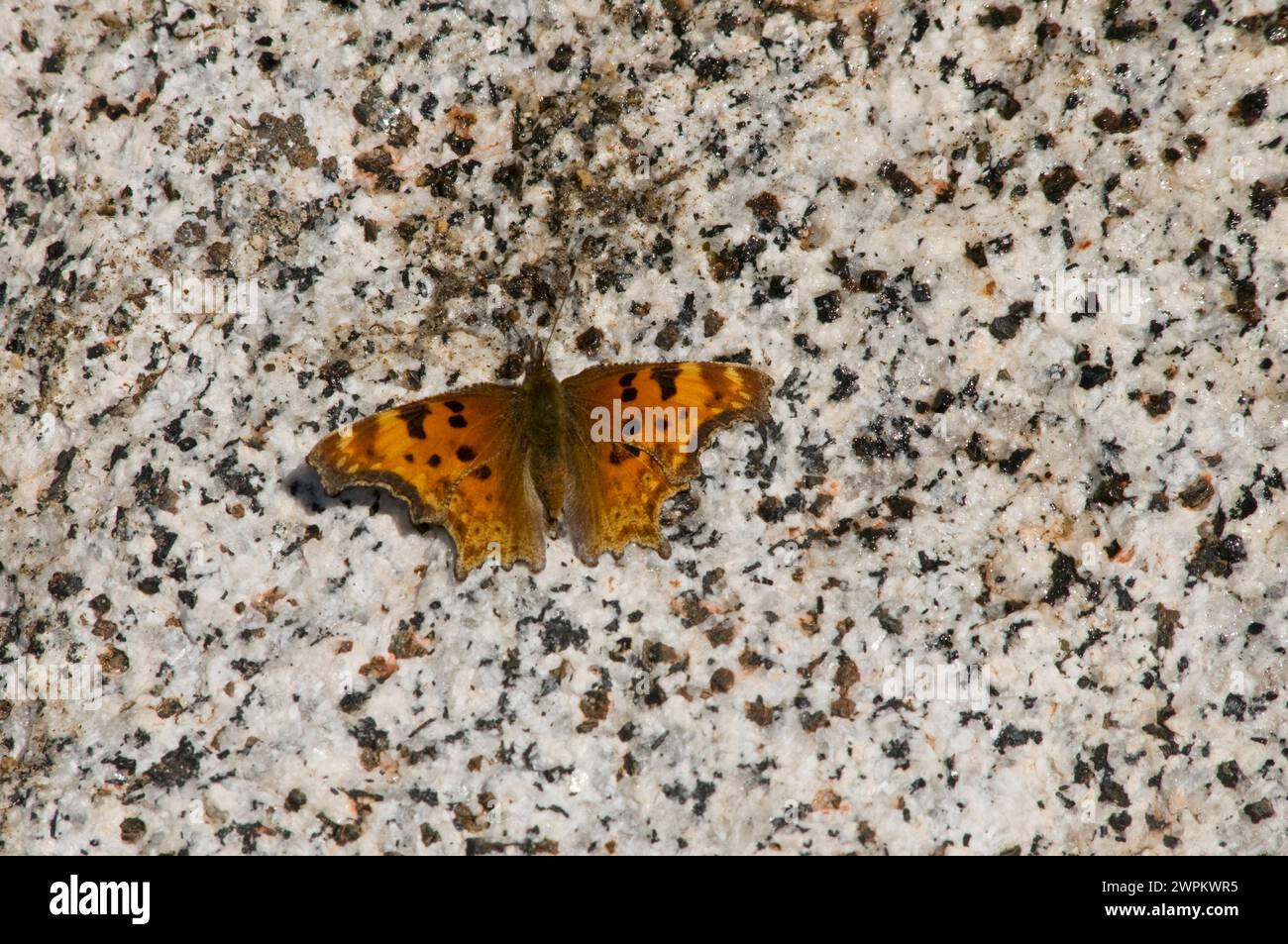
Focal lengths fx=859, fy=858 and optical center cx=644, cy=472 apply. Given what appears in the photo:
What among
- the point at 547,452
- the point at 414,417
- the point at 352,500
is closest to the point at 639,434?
the point at 547,452

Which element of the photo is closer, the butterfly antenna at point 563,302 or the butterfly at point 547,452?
the butterfly at point 547,452

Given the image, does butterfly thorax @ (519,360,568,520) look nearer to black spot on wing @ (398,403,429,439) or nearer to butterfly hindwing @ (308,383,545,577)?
butterfly hindwing @ (308,383,545,577)

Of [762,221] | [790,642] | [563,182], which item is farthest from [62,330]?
[790,642]

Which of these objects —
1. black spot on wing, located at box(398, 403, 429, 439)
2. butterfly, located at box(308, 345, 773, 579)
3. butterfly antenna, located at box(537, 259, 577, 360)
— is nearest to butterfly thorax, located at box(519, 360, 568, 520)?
butterfly, located at box(308, 345, 773, 579)

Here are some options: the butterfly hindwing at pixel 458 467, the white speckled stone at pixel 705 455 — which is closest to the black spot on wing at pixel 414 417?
the butterfly hindwing at pixel 458 467

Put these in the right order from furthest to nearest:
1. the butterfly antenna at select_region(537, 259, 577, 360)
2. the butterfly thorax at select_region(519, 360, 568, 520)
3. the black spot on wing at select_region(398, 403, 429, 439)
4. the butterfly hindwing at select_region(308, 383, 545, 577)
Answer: the butterfly antenna at select_region(537, 259, 577, 360)
the butterfly thorax at select_region(519, 360, 568, 520)
the black spot on wing at select_region(398, 403, 429, 439)
the butterfly hindwing at select_region(308, 383, 545, 577)

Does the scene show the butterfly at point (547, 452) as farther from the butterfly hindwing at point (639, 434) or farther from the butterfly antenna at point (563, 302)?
the butterfly antenna at point (563, 302)
